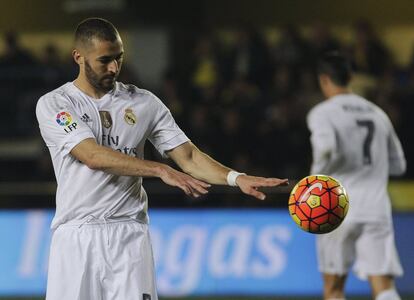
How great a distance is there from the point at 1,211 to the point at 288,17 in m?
7.81

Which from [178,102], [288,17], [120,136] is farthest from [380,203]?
[288,17]

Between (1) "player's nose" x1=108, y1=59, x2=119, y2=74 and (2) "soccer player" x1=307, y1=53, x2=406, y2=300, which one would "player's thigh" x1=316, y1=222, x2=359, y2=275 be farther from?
(1) "player's nose" x1=108, y1=59, x2=119, y2=74

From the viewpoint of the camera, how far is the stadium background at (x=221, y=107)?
11.0m

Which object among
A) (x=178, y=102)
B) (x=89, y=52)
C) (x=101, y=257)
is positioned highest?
(x=178, y=102)

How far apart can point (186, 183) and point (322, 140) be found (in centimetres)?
296

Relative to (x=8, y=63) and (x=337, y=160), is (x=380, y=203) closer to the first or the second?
(x=337, y=160)

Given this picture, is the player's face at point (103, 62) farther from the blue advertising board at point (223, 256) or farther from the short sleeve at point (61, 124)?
the blue advertising board at point (223, 256)

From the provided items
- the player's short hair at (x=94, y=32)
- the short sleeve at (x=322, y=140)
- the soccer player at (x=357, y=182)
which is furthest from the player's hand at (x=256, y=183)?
the soccer player at (x=357, y=182)

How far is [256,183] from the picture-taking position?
4988 mm

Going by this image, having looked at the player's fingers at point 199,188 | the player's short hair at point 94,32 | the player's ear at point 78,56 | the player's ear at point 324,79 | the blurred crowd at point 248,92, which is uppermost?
the blurred crowd at point 248,92

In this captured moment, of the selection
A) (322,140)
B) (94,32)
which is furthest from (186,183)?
(322,140)

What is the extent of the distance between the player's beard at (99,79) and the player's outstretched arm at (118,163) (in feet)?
1.04

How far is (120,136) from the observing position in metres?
5.31

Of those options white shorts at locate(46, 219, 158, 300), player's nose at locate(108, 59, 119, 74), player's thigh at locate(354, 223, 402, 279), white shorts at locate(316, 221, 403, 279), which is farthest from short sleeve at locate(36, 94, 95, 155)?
player's thigh at locate(354, 223, 402, 279)
